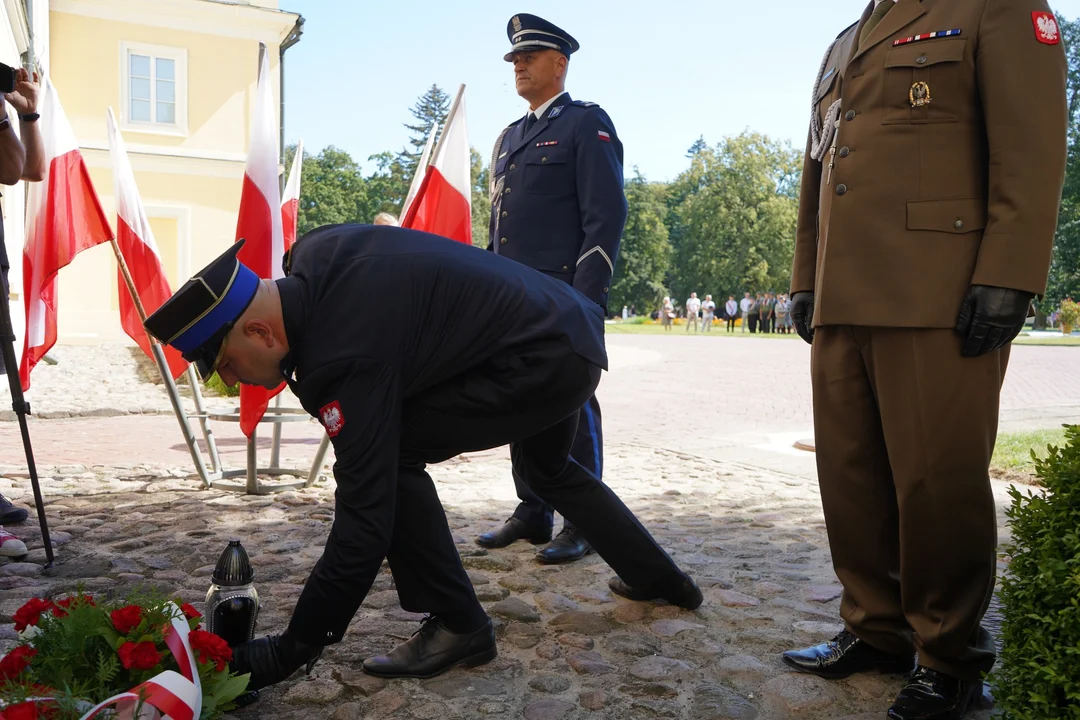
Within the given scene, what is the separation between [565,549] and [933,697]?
2.00 m

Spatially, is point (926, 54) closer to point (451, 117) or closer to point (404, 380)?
point (404, 380)

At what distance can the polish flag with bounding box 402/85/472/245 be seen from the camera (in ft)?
19.6

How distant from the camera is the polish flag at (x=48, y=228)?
5.41 m

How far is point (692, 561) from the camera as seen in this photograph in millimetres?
4570

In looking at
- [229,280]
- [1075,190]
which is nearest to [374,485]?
[229,280]

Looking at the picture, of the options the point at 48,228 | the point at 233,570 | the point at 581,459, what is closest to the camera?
the point at 233,570

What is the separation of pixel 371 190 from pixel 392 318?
81.5 m

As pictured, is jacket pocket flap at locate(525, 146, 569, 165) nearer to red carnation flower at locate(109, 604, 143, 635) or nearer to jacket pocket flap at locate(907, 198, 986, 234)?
jacket pocket flap at locate(907, 198, 986, 234)

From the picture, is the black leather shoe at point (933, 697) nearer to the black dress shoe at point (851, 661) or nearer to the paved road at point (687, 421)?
the black dress shoe at point (851, 661)

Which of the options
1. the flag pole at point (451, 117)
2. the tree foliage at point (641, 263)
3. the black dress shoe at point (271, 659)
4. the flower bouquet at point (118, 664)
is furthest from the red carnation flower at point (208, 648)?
the tree foliage at point (641, 263)

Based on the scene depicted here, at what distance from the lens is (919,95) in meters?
2.79

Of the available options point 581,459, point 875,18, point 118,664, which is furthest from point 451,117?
point 118,664

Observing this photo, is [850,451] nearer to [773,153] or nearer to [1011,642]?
[1011,642]

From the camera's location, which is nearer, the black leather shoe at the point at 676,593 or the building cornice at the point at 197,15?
the black leather shoe at the point at 676,593
